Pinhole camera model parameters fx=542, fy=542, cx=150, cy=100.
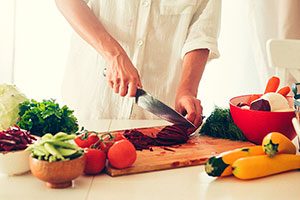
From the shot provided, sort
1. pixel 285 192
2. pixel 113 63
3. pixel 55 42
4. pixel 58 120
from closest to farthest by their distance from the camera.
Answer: pixel 285 192 < pixel 58 120 < pixel 113 63 < pixel 55 42

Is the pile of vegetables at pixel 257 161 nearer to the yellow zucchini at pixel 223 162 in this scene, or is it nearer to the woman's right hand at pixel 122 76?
the yellow zucchini at pixel 223 162

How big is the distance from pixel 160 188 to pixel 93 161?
0.16m

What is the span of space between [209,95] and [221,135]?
1021 millimetres

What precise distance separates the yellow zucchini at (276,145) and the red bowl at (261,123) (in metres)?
0.14

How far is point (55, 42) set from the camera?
2250 mm

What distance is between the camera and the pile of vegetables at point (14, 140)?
3.83 feet

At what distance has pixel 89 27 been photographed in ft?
5.55

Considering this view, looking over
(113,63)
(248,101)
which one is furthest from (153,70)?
(248,101)

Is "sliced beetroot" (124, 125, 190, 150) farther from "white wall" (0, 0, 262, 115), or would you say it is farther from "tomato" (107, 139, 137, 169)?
"white wall" (0, 0, 262, 115)

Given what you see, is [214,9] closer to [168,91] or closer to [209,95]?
[168,91]

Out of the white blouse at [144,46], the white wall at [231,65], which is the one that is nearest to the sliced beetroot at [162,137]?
the white blouse at [144,46]

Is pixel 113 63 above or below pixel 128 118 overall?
above

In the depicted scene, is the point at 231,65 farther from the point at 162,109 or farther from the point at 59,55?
the point at 162,109

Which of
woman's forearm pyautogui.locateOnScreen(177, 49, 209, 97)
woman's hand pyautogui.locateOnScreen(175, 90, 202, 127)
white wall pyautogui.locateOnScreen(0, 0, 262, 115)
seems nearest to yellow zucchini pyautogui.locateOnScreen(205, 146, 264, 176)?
woman's hand pyautogui.locateOnScreen(175, 90, 202, 127)
